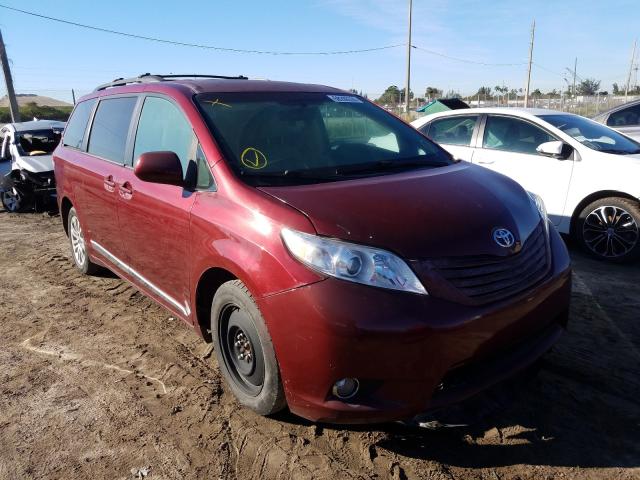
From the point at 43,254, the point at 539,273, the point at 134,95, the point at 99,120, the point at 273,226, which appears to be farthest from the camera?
the point at 43,254

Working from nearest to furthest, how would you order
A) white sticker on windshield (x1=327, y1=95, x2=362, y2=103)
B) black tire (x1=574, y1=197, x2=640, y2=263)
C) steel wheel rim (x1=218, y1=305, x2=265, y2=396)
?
steel wheel rim (x1=218, y1=305, x2=265, y2=396)
white sticker on windshield (x1=327, y1=95, x2=362, y2=103)
black tire (x1=574, y1=197, x2=640, y2=263)

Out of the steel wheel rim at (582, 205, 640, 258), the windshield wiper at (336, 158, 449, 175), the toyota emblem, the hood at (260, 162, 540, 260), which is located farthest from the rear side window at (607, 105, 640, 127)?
the toyota emblem

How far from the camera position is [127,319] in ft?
14.1

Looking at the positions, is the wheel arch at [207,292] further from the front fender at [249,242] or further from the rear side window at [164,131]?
the rear side window at [164,131]

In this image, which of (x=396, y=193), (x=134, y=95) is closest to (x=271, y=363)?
(x=396, y=193)

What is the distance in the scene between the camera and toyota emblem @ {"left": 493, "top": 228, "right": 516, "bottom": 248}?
2.52m

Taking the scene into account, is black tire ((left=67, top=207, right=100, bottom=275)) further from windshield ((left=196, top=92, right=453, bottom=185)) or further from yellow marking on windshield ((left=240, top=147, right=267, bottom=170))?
yellow marking on windshield ((left=240, top=147, right=267, bottom=170))

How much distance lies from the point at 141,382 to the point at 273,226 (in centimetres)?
163

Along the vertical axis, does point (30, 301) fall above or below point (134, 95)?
below

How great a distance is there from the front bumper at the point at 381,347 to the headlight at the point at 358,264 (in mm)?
44

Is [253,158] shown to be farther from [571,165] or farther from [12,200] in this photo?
[12,200]

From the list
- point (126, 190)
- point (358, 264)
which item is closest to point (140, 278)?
point (126, 190)

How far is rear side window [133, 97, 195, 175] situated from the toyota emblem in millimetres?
1823

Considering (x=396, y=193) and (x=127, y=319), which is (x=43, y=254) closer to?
(x=127, y=319)
